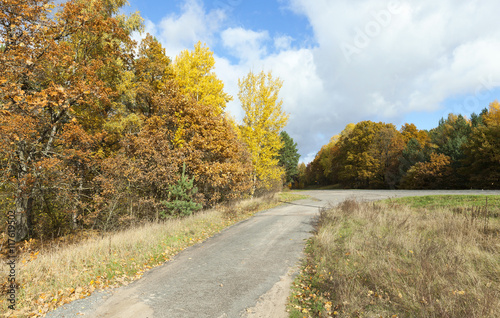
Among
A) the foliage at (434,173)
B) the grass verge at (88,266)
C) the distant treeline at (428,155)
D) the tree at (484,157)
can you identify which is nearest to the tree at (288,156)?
the distant treeline at (428,155)

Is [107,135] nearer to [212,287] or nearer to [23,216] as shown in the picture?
[23,216]

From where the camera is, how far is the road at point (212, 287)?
4254mm

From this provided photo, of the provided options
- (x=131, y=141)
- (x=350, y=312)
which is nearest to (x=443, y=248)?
(x=350, y=312)

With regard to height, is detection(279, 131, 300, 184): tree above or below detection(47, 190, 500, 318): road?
above

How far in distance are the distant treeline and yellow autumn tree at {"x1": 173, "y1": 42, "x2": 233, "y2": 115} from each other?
27539 mm

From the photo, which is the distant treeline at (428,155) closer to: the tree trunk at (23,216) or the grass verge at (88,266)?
the grass verge at (88,266)

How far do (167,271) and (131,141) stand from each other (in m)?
8.47

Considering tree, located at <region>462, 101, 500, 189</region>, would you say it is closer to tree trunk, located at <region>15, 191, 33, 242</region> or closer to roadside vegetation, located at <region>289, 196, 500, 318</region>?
roadside vegetation, located at <region>289, 196, 500, 318</region>

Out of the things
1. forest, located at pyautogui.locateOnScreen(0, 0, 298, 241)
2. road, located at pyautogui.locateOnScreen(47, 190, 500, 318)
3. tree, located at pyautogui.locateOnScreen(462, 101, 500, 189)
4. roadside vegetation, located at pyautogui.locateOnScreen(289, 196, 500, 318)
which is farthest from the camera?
tree, located at pyautogui.locateOnScreen(462, 101, 500, 189)

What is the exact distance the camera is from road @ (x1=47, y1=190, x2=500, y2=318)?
4.25 meters

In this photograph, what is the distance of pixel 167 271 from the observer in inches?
238

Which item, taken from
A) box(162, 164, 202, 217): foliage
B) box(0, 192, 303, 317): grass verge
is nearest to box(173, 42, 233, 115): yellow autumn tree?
box(162, 164, 202, 217): foliage

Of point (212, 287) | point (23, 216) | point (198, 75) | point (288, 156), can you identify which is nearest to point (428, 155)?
point (288, 156)

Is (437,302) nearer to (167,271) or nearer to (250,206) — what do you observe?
(167,271)
